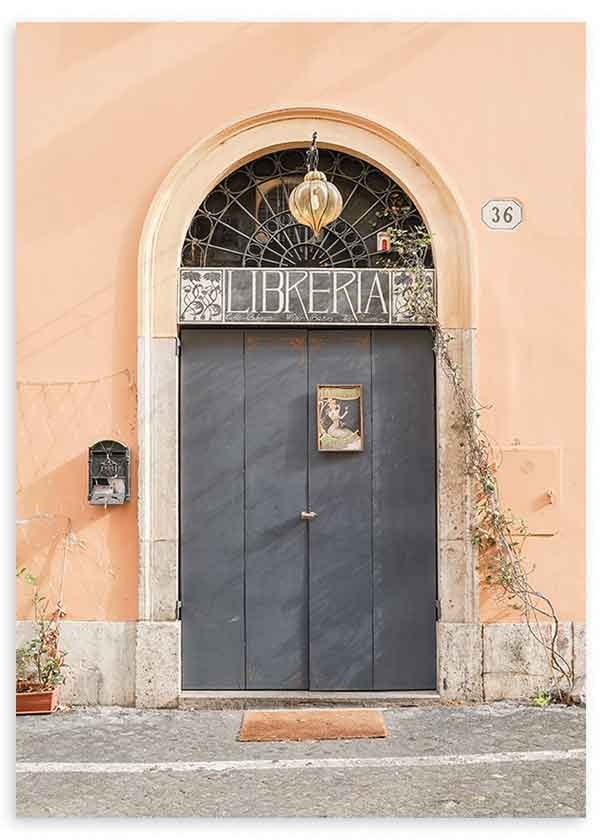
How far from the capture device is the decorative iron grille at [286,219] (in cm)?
598

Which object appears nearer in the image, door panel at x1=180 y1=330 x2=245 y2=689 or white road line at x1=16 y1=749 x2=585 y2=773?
white road line at x1=16 y1=749 x2=585 y2=773

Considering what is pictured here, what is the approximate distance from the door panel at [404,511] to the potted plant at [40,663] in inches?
70.6

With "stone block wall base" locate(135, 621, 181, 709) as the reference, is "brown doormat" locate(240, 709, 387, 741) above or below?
below

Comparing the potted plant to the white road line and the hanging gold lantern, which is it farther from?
the hanging gold lantern

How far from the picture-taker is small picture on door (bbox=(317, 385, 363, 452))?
596 centimetres

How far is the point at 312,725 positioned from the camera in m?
5.50

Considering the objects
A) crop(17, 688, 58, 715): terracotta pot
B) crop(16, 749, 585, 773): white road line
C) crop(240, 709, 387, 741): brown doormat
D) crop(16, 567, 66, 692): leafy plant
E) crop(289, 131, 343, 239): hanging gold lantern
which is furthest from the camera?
crop(16, 567, 66, 692): leafy plant

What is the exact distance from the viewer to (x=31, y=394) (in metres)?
5.77

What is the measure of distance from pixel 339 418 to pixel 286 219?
3.91 feet

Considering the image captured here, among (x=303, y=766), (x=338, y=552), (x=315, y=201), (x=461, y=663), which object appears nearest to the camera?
(x=303, y=766)

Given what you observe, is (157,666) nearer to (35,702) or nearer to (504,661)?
(35,702)

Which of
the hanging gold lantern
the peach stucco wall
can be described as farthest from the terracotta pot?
the hanging gold lantern

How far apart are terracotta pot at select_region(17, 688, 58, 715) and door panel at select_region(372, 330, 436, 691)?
1.82 meters

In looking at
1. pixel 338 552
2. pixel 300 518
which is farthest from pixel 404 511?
pixel 300 518
